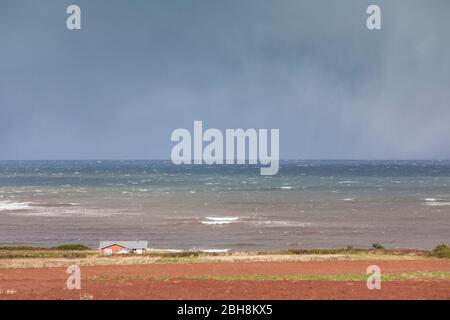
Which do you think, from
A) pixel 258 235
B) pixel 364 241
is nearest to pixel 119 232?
pixel 258 235

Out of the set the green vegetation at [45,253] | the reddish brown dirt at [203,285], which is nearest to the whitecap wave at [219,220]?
the green vegetation at [45,253]

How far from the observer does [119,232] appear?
206 feet

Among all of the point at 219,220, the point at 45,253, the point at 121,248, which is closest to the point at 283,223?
the point at 219,220

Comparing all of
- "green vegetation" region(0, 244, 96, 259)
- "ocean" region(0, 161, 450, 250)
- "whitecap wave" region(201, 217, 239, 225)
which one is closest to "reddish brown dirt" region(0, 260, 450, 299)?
"green vegetation" region(0, 244, 96, 259)

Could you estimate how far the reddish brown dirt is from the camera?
22156 mm

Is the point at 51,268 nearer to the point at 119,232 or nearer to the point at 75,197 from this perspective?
the point at 119,232

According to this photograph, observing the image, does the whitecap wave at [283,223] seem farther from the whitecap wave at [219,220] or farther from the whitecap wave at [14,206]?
the whitecap wave at [14,206]

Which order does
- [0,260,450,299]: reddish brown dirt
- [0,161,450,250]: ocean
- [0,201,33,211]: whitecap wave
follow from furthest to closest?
[0,201,33,211]: whitecap wave < [0,161,450,250]: ocean < [0,260,450,299]: reddish brown dirt

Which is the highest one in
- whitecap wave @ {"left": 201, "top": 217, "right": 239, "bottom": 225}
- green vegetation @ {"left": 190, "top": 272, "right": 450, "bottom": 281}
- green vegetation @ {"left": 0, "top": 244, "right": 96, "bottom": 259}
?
green vegetation @ {"left": 190, "top": 272, "right": 450, "bottom": 281}

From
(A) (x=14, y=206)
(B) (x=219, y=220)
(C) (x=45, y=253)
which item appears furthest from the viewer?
(A) (x=14, y=206)

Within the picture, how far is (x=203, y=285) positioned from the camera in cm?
2462

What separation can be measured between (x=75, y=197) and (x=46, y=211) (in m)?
26.7

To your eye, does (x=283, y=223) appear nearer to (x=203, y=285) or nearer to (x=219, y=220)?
(x=219, y=220)

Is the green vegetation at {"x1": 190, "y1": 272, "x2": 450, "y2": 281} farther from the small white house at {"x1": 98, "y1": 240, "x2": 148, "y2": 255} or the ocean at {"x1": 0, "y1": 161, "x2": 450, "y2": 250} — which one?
the ocean at {"x1": 0, "y1": 161, "x2": 450, "y2": 250}
